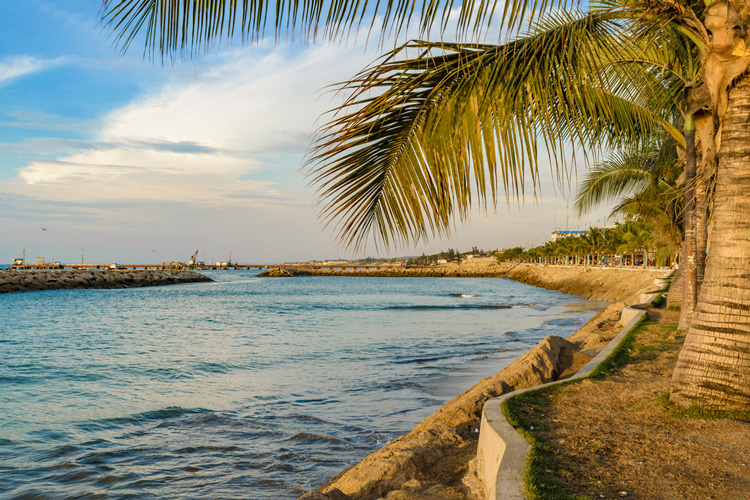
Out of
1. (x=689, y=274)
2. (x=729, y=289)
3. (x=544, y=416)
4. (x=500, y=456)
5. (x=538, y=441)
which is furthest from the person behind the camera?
(x=689, y=274)

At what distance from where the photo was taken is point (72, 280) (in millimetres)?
69000

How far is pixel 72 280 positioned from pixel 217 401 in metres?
68.4

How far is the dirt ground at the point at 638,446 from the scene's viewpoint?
3381 mm

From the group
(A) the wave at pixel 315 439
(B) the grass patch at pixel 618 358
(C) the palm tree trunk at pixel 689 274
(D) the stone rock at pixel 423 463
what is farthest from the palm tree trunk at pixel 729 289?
(C) the palm tree trunk at pixel 689 274

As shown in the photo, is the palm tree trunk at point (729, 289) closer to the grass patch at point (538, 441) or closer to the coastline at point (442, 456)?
the grass patch at point (538, 441)

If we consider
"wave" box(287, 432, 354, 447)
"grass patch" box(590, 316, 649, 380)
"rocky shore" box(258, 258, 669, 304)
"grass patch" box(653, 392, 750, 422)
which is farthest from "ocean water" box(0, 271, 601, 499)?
"rocky shore" box(258, 258, 669, 304)

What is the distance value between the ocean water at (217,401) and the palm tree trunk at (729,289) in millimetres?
4369

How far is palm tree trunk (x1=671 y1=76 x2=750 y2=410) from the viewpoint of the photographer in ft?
15.3

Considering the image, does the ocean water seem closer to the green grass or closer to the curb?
the curb

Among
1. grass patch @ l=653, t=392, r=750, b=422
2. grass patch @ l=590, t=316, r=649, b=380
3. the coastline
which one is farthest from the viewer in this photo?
grass patch @ l=590, t=316, r=649, b=380

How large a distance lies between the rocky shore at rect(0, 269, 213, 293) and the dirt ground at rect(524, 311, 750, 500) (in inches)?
2679

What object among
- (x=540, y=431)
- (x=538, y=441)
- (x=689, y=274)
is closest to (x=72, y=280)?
(x=689, y=274)

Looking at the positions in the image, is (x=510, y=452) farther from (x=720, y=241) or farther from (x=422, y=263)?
(x=422, y=263)

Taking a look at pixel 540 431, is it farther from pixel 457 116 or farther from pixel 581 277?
pixel 581 277
